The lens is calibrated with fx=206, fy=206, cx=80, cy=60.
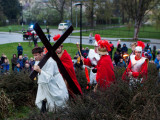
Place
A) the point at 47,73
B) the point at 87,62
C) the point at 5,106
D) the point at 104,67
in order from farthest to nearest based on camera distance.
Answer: the point at 87,62, the point at 104,67, the point at 5,106, the point at 47,73

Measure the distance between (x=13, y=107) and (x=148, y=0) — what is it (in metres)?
24.3

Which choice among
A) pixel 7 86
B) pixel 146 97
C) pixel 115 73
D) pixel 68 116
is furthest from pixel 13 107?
pixel 146 97

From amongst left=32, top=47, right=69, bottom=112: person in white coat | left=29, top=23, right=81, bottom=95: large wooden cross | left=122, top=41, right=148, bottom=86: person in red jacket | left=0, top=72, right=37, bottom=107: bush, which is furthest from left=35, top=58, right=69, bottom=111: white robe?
left=122, top=41, right=148, bottom=86: person in red jacket

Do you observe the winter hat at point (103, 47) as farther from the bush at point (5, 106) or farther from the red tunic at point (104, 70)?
the bush at point (5, 106)

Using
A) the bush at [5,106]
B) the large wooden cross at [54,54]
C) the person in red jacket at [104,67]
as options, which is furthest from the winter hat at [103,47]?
the bush at [5,106]

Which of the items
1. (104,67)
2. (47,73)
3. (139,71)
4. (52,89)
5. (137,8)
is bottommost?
(52,89)

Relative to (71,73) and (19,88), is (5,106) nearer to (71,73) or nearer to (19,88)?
(19,88)

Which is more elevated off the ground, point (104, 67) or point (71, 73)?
point (104, 67)

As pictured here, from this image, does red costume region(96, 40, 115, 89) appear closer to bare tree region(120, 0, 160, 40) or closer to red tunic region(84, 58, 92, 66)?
red tunic region(84, 58, 92, 66)

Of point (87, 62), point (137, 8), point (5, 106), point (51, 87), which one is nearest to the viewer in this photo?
Answer: point (51, 87)

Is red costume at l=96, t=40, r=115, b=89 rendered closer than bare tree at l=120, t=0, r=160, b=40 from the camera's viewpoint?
Yes

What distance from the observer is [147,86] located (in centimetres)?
425

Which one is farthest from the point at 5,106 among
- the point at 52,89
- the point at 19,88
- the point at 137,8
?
the point at 137,8

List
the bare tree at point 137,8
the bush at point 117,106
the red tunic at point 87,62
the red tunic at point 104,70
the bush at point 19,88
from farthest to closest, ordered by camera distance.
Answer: the bare tree at point 137,8 < the red tunic at point 87,62 < the bush at point 19,88 < the red tunic at point 104,70 < the bush at point 117,106
